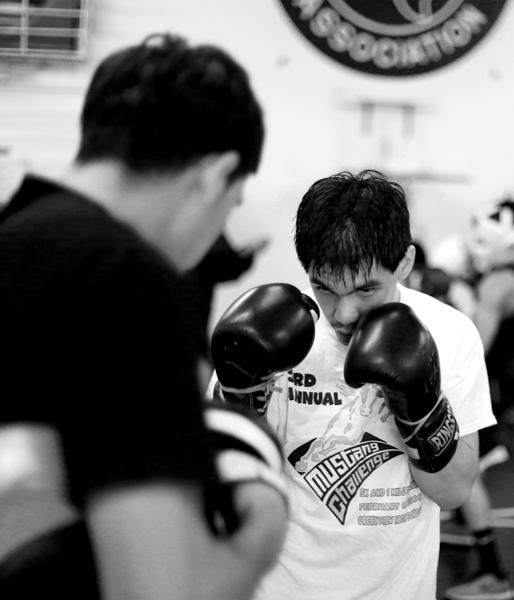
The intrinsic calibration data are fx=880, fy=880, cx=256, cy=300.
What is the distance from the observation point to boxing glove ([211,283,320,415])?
1.14 meters

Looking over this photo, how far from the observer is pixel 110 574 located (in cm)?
62

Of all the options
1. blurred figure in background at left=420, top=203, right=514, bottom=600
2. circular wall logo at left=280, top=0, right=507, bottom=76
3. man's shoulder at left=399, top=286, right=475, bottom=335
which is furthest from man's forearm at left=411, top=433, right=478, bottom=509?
circular wall logo at left=280, top=0, right=507, bottom=76

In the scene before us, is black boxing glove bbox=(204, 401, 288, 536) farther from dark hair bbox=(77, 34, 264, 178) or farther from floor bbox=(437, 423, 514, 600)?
floor bbox=(437, 423, 514, 600)

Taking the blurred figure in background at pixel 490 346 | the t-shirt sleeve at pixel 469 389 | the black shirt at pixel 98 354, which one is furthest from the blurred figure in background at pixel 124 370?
the blurred figure in background at pixel 490 346

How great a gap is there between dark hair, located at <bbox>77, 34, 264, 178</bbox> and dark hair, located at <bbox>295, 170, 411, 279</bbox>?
44cm

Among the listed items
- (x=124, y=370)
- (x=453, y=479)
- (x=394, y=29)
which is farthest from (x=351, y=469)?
(x=394, y=29)

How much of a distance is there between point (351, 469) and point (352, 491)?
29 millimetres

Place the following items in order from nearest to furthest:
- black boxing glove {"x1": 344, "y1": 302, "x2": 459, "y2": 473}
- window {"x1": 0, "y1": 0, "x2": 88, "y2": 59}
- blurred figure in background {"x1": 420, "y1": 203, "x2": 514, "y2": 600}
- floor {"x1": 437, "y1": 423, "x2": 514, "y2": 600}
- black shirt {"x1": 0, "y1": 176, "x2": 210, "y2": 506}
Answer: black shirt {"x1": 0, "y1": 176, "x2": 210, "y2": 506} → black boxing glove {"x1": 344, "y1": 302, "x2": 459, "y2": 473} → blurred figure in background {"x1": 420, "y1": 203, "x2": 514, "y2": 600} → floor {"x1": 437, "y1": 423, "x2": 514, "y2": 600} → window {"x1": 0, "y1": 0, "x2": 88, "y2": 59}

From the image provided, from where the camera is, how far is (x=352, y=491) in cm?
116

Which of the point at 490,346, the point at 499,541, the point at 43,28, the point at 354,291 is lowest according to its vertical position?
the point at 499,541

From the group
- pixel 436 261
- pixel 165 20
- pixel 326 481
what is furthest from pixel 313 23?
pixel 326 481

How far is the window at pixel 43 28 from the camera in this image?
3705 mm

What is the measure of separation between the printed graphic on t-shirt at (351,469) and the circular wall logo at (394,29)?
296 cm

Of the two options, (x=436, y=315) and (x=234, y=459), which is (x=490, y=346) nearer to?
(x=436, y=315)
